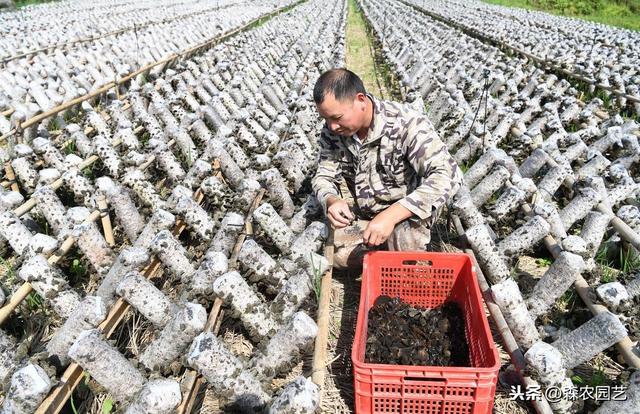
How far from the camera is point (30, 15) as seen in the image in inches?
584

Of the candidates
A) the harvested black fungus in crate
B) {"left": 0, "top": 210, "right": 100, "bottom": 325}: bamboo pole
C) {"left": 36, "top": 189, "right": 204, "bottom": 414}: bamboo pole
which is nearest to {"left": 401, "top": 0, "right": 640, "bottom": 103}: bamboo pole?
the harvested black fungus in crate

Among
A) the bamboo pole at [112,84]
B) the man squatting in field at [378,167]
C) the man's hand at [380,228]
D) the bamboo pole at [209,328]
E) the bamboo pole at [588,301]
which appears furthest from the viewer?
the bamboo pole at [112,84]

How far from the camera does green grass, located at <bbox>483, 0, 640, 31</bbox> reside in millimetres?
25828

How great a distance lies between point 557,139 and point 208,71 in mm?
5328

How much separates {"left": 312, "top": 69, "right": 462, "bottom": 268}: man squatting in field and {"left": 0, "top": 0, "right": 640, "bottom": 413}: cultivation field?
11.0 inches

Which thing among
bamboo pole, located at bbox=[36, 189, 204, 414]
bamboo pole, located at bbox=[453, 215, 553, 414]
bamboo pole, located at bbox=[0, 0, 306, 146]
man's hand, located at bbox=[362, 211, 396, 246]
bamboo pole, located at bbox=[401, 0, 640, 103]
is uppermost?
bamboo pole, located at bbox=[0, 0, 306, 146]

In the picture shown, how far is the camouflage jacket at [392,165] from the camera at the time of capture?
2.74 meters

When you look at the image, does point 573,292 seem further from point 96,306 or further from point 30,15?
point 30,15

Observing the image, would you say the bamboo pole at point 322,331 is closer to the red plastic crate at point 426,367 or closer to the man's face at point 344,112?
the red plastic crate at point 426,367

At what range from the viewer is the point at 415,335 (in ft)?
8.49

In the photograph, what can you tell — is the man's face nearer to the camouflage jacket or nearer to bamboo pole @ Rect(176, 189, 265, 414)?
the camouflage jacket

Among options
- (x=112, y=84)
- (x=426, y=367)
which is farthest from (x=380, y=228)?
(x=112, y=84)

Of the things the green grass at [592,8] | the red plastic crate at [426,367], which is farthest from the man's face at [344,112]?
the green grass at [592,8]

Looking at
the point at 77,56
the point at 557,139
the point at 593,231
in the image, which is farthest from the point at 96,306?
the point at 77,56
